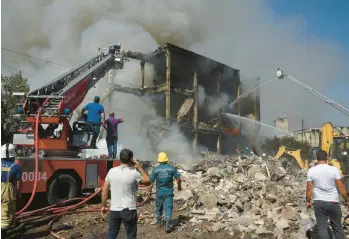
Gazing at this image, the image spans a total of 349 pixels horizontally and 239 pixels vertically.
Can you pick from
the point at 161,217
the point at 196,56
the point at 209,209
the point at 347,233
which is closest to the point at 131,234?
the point at 161,217

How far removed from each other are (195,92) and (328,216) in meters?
24.2

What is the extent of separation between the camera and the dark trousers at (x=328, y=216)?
17.0 feet

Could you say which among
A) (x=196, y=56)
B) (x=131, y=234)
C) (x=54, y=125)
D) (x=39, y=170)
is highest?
(x=196, y=56)

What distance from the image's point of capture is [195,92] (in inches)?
1152

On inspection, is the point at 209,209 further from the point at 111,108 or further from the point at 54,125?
the point at 111,108

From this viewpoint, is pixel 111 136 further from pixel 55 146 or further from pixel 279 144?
pixel 279 144

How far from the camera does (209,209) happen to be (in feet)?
25.5

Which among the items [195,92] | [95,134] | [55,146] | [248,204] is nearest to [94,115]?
[95,134]

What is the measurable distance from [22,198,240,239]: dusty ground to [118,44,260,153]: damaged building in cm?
1843

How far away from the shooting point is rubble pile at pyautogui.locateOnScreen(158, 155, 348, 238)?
6.71 m

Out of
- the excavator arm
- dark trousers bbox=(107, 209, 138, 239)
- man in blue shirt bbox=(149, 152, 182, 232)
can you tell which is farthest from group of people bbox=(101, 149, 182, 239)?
the excavator arm

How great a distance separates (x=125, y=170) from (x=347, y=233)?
15.8ft

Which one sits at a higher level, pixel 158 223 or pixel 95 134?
pixel 95 134

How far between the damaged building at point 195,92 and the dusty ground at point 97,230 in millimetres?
18429
